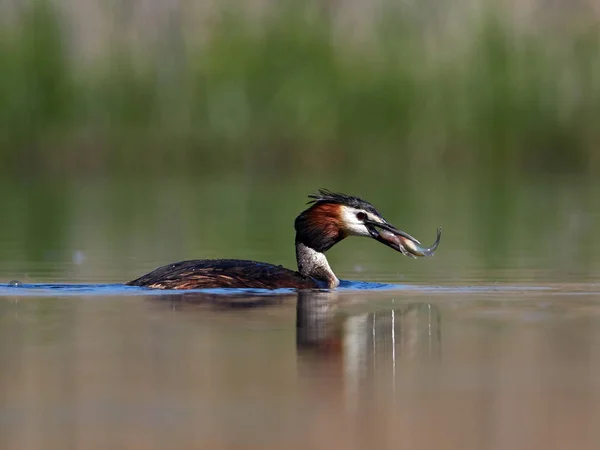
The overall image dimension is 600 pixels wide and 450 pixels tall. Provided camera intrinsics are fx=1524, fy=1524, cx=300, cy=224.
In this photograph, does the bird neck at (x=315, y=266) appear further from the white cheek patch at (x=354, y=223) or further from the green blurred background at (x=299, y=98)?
the green blurred background at (x=299, y=98)

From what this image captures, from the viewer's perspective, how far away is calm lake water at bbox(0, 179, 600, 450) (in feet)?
21.4

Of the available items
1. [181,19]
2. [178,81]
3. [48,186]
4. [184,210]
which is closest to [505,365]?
[184,210]

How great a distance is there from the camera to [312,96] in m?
28.0

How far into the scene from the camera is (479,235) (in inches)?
687

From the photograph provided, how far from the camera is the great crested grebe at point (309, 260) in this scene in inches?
443

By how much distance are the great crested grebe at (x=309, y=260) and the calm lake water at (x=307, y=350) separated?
0.56ft

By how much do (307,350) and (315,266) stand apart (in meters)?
3.40

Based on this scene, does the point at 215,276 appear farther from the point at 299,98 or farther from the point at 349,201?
the point at 299,98

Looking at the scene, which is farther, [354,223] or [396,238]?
[354,223]

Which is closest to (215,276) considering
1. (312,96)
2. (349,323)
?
(349,323)

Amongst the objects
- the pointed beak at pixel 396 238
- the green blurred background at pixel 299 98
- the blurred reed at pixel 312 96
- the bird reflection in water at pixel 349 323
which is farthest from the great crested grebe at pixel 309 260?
the blurred reed at pixel 312 96

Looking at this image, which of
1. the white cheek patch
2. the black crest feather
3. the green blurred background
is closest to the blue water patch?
the white cheek patch

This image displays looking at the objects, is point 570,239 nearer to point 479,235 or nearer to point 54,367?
point 479,235

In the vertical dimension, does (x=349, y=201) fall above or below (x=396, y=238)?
above
